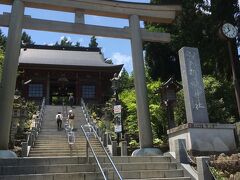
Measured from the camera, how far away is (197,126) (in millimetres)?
9477

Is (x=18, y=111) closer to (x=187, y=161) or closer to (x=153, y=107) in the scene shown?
(x=153, y=107)

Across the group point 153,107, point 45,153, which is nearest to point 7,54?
point 45,153

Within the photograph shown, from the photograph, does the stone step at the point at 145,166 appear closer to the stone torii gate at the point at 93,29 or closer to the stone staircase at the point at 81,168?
the stone staircase at the point at 81,168

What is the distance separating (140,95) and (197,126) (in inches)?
143

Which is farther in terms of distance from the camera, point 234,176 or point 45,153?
point 45,153

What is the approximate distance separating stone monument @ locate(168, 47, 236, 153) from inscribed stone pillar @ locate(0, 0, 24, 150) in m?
5.37

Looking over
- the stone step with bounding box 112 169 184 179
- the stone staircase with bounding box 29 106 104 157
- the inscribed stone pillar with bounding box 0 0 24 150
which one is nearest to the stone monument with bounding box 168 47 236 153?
the stone step with bounding box 112 169 184 179

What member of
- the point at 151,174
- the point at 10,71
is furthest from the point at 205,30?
the point at 151,174

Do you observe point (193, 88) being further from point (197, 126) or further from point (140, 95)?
point (140, 95)

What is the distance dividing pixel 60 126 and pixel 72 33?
8.36 m

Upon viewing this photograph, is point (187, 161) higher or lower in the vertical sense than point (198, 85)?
lower

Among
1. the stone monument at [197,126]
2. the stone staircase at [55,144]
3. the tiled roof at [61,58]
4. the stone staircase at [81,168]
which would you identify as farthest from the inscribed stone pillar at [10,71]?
the tiled roof at [61,58]

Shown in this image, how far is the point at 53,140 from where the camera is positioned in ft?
56.2

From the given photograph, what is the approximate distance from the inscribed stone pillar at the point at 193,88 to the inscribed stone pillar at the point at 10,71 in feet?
19.0
